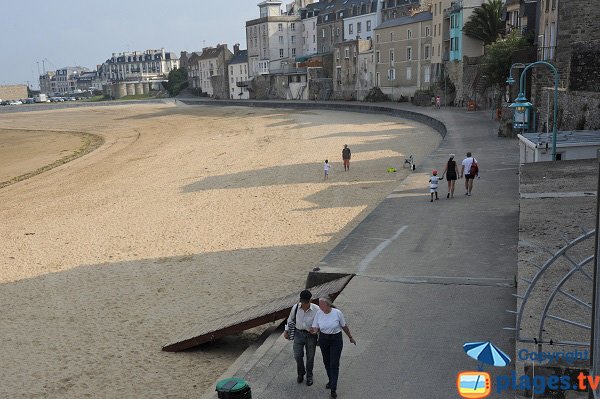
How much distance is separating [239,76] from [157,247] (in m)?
86.7

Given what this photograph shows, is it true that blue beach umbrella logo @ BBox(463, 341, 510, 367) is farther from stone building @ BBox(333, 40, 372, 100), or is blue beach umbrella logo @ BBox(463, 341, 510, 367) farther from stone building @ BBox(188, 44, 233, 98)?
stone building @ BBox(188, 44, 233, 98)

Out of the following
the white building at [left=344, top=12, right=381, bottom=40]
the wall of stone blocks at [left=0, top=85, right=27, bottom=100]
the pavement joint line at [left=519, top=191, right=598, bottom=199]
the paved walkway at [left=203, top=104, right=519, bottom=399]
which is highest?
the white building at [left=344, top=12, right=381, bottom=40]

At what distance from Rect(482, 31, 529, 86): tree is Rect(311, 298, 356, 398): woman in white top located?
34.4 metres

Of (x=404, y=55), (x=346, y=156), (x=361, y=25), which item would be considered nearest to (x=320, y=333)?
(x=346, y=156)

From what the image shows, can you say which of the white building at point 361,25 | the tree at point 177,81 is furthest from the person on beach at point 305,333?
the tree at point 177,81

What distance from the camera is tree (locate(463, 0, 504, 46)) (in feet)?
163

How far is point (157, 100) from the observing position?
4301 inches

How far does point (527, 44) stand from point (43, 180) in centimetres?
3054

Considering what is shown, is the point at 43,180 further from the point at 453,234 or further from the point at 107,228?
the point at 453,234

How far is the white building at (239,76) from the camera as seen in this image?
321 feet

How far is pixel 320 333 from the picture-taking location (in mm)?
7152

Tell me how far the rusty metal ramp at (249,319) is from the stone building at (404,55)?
5292cm

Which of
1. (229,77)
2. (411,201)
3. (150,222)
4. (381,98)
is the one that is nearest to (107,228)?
(150,222)

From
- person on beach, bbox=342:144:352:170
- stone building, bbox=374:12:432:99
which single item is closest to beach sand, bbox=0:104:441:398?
person on beach, bbox=342:144:352:170
